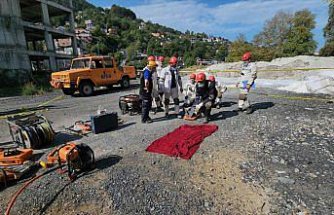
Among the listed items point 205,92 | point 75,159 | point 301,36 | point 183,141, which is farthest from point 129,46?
point 75,159

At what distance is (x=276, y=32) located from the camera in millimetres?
48438

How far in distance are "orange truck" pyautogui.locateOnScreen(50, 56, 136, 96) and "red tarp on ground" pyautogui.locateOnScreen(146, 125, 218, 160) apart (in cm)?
841

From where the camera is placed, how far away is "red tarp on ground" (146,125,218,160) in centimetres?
470

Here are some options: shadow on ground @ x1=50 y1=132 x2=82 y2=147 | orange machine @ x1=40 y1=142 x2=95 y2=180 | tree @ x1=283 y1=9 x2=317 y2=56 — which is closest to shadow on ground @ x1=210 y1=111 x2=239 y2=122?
shadow on ground @ x1=50 y1=132 x2=82 y2=147

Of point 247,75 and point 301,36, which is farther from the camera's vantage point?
point 301,36

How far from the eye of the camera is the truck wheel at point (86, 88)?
13.0 metres

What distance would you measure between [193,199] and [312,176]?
2.02 m

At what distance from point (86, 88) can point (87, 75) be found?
76cm

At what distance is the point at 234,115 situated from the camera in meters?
7.32

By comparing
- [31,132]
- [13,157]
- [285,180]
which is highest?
[31,132]

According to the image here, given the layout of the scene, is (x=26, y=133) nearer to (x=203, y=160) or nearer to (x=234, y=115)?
(x=203, y=160)

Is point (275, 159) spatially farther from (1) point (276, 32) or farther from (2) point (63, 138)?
(1) point (276, 32)

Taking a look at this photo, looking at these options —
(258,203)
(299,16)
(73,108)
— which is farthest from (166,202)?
(299,16)

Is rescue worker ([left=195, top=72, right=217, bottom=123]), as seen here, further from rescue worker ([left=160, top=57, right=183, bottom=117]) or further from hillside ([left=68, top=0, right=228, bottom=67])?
hillside ([left=68, top=0, right=228, bottom=67])
